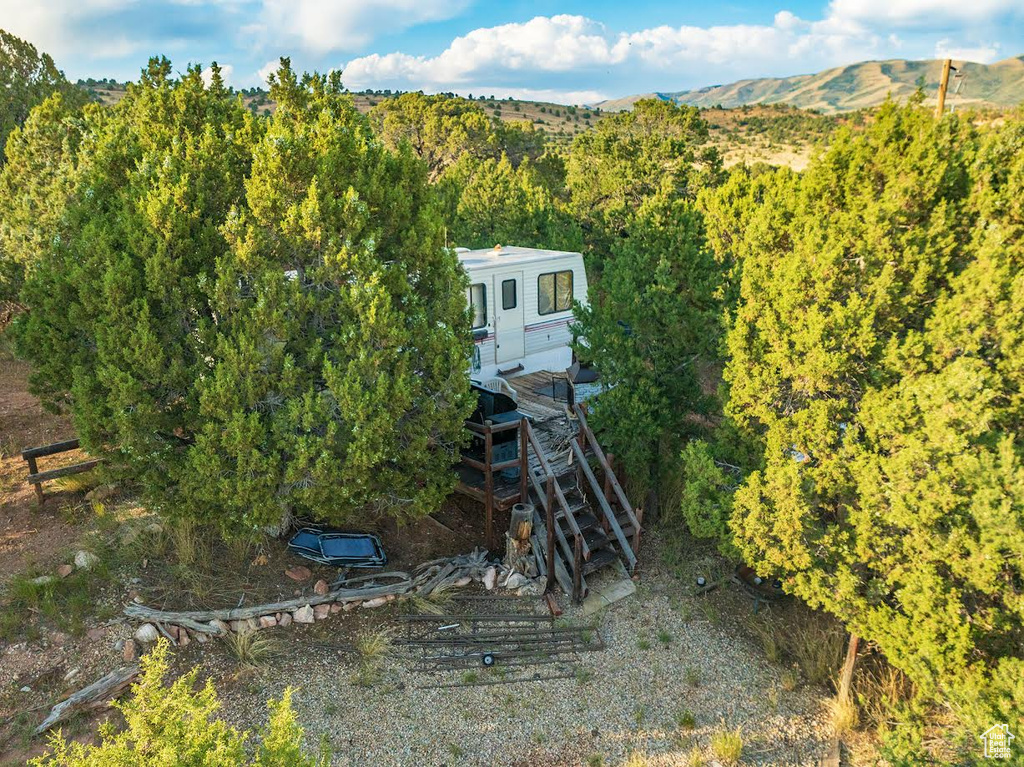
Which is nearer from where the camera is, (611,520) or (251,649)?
(251,649)

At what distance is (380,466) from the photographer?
9094mm

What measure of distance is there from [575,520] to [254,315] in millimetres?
5689

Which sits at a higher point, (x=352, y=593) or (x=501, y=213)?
(x=501, y=213)

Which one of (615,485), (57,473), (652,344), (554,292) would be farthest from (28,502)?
(652,344)

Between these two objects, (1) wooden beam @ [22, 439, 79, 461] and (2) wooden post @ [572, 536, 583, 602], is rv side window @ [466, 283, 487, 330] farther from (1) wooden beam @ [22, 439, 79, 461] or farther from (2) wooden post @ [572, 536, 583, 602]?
(1) wooden beam @ [22, 439, 79, 461]

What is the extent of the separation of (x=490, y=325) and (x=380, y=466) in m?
4.73

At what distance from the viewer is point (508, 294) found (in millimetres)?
13031

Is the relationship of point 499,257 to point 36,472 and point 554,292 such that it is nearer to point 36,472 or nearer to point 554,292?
point 554,292

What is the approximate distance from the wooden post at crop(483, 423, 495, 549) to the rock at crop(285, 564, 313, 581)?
9.54 feet

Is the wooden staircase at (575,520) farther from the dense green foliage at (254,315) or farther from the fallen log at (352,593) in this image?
the dense green foliage at (254,315)

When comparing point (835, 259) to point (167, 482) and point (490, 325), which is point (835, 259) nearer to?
point (490, 325)

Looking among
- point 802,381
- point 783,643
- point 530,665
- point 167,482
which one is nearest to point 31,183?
point 167,482

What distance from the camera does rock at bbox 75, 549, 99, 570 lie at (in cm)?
906

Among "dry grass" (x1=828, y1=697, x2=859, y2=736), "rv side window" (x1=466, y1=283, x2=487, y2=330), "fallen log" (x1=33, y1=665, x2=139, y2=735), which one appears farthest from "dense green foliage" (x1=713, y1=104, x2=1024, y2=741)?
"fallen log" (x1=33, y1=665, x2=139, y2=735)
